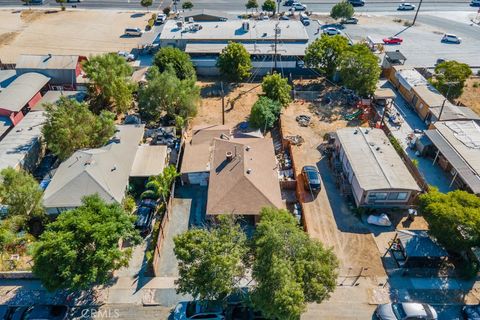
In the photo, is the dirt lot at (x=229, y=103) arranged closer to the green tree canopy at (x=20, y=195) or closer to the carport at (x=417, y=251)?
the green tree canopy at (x=20, y=195)

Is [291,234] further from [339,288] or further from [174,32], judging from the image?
[174,32]

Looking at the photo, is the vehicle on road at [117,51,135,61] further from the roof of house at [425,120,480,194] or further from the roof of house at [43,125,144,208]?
the roof of house at [425,120,480,194]

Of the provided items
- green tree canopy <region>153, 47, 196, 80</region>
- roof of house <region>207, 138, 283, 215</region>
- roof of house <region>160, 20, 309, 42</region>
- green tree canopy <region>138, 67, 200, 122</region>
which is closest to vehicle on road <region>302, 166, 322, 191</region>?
roof of house <region>207, 138, 283, 215</region>

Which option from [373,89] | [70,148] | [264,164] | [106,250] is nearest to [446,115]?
[373,89]

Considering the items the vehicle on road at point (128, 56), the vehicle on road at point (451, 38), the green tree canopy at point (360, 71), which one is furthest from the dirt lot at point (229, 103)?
the vehicle on road at point (451, 38)

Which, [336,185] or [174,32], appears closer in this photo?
[336,185]

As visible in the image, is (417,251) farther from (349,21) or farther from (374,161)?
(349,21)
